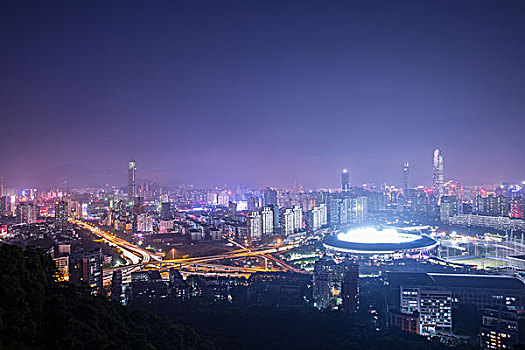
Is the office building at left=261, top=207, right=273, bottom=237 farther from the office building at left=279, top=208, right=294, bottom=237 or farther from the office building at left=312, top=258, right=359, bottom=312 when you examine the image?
the office building at left=312, top=258, right=359, bottom=312

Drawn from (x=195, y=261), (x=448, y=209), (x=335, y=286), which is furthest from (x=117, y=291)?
(x=448, y=209)

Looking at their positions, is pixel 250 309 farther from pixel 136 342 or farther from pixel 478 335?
pixel 478 335

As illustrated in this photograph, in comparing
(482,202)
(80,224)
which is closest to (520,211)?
(482,202)

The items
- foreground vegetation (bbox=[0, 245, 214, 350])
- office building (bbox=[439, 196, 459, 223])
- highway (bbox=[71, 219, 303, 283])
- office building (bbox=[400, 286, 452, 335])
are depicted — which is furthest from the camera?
office building (bbox=[439, 196, 459, 223])

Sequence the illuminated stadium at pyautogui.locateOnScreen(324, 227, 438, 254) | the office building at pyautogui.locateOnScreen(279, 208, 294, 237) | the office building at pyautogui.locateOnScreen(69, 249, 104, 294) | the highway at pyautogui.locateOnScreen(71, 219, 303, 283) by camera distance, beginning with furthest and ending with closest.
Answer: the office building at pyautogui.locateOnScreen(279, 208, 294, 237) → the illuminated stadium at pyautogui.locateOnScreen(324, 227, 438, 254) → the highway at pyautogui.locateOnScreen(71, 219, 303, 283) → the office building at pyautogui.locateOnScreen(69, 249, 104, 294)

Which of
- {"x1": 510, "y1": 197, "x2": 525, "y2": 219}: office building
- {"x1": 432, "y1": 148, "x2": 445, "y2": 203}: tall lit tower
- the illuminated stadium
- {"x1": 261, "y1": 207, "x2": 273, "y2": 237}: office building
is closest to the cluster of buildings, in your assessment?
the illuminated stadium

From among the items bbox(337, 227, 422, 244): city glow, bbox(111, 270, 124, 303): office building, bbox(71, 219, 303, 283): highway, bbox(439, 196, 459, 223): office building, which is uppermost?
bbox(439, 196, 459, 223): office building

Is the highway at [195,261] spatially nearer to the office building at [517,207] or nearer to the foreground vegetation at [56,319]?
the foreground vegetation at [56,319]

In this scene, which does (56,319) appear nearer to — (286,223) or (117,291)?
(117,291)
